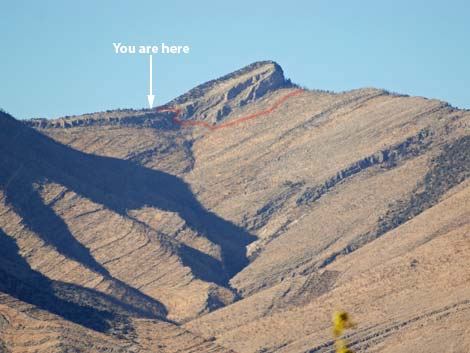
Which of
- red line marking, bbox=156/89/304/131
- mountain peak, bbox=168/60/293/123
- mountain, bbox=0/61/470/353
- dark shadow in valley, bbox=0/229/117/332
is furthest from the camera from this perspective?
mountain peak, bbox=168/60/293/123

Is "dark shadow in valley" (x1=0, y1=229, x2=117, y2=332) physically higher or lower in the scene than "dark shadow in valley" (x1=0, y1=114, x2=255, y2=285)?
lower

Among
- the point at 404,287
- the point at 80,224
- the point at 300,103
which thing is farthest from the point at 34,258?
the point at 300,103

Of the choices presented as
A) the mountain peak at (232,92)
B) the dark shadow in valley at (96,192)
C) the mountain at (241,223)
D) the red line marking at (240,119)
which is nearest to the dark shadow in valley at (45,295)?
the mountain at (241,223)

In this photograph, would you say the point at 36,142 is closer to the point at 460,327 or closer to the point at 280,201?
the point at 280,201

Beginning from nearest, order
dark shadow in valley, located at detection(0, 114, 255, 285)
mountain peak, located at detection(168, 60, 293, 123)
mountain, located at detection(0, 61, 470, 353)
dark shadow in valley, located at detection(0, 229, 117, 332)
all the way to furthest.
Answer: mountain, located at detection(0, 61, 470, 353), dark shadow in valley, located at detection(0, 229, 117, 332), dark shadow in valley, located at detection(0, 114, 255, 285), mountain peak, located at detection(168, 60, 293, 123)

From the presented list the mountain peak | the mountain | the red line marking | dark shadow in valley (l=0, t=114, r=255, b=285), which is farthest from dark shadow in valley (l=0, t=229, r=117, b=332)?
the mountain peak

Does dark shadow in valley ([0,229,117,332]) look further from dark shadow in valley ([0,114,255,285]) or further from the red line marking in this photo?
the red line marking

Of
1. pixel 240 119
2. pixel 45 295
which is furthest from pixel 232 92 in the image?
pixel 45 295

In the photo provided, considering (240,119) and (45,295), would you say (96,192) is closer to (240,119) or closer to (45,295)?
(240,119)

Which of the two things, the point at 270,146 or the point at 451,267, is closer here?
the point at 451,267
